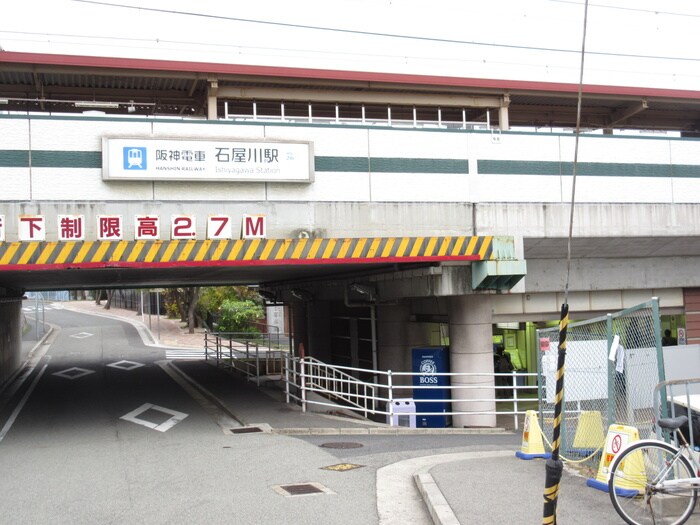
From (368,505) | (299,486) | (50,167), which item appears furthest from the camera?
(50,167)

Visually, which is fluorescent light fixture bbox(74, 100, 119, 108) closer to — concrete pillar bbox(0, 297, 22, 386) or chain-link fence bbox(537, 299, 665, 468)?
concrete pillar bbox(0, 297, 22, 386)

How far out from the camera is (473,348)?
16.6 meters

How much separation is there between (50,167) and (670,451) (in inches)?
456

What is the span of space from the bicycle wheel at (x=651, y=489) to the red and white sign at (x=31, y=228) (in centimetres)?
1040

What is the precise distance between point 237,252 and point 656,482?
8950 mm

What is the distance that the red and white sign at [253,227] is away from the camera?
46.5 feet

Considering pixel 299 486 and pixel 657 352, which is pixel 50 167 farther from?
pixel 657 352

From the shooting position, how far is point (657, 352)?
745 centimetres

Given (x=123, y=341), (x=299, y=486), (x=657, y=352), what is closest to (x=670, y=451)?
(x=657, y=352)

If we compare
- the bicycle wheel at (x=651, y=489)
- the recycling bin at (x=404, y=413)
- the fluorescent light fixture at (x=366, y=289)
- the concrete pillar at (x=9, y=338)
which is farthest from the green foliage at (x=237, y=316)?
the bicycle wheel at (x=651, y=489)

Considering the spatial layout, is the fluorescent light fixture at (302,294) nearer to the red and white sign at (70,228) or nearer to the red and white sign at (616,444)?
the red and white sign at (70,228)

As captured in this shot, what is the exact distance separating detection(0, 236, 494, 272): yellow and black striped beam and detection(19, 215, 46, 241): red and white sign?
394 mm

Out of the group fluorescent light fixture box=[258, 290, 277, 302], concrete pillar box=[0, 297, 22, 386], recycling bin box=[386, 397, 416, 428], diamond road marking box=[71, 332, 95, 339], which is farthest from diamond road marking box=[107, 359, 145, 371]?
diamond road marking box=[71, 332, 95, 339]

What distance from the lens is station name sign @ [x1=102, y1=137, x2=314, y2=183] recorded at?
14.1 meters
